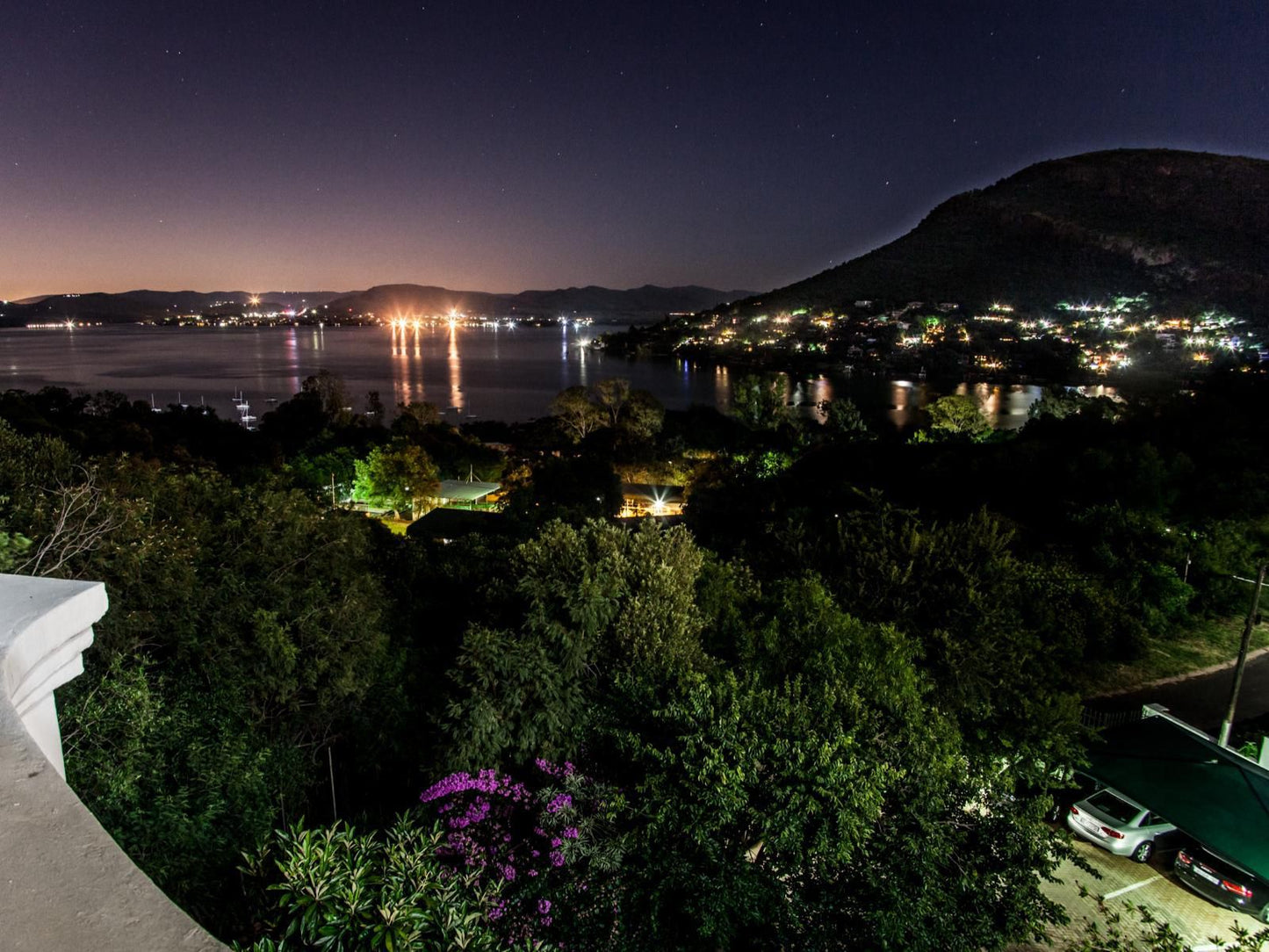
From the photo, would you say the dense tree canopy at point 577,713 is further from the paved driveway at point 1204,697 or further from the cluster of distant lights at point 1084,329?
the cluster of distant lights at point 1084,329

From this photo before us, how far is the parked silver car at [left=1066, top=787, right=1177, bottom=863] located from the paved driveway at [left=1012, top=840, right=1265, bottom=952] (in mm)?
125

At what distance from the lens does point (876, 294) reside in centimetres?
11981

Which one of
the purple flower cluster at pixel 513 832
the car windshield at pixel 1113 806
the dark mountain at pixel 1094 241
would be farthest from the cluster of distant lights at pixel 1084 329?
the purple flower cluster at pixel 513 832

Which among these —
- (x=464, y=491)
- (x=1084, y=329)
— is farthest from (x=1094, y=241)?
(x=464, y=491)

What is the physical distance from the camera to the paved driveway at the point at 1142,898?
6.90 metres

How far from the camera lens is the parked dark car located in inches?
272

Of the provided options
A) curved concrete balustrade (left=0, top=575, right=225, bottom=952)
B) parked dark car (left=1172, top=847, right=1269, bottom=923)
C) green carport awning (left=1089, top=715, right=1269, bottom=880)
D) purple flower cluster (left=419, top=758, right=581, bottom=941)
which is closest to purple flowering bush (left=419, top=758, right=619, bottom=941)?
purple flower cluster (left=419, top=758, right=581, bottom=941)

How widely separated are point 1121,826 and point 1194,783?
2.89ft

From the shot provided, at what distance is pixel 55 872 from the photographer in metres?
1.35

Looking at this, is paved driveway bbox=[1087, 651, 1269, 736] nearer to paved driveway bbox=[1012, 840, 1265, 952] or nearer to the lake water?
paved driveway bbox=[1012, 840, 1265, 952]

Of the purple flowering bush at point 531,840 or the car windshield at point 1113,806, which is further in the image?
the car windshield at point 1113,806

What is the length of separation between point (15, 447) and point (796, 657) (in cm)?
915

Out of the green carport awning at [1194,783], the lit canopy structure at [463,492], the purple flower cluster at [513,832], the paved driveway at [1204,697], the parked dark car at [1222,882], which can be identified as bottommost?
the lit canopy structure at [463,492]

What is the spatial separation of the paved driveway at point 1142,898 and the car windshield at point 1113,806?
1.35 feet
